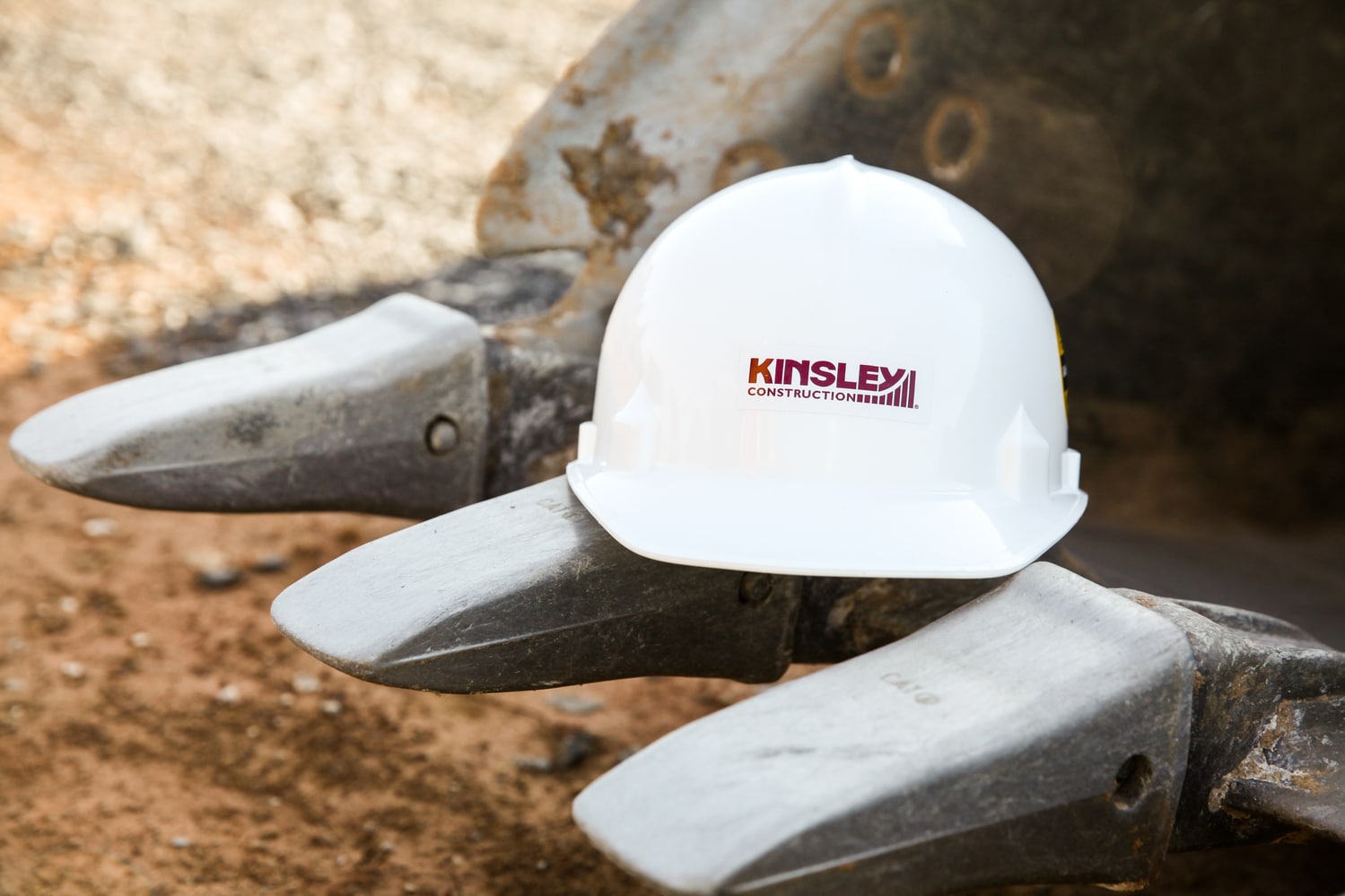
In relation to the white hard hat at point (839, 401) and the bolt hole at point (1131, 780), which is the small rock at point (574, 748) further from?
the bolt hole at point (1131, 780)

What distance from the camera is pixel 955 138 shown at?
→ 3.08 metres

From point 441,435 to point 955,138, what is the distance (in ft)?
4.84

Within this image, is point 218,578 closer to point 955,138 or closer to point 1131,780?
point 955,138

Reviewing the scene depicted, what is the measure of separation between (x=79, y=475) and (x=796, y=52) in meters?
1.68

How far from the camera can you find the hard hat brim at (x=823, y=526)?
1762 millimetres

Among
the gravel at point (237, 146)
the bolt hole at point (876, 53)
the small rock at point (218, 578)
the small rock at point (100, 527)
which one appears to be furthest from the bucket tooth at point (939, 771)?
the gravel at point (237, 146)

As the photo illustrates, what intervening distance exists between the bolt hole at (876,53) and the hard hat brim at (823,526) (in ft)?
4.16

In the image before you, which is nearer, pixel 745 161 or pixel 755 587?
pixel 755 587

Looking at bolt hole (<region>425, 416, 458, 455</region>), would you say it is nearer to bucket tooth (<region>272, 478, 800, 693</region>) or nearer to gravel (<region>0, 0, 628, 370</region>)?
bucket tooth (<region>272, 478, 800, 693</region>)

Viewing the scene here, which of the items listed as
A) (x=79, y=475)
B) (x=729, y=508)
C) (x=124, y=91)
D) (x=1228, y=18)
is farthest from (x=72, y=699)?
(x=124, y=91)

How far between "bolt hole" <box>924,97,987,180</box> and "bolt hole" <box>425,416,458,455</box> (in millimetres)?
1333

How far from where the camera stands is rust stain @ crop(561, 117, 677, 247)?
2.77m

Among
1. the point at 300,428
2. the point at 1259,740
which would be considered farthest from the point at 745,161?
the point at 1259,740

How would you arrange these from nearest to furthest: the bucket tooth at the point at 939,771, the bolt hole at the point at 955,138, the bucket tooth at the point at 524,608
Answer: the bucket tooth at the point at 939,771 < the bucket tooth at the point at 524,608 < the bolt hole at the point at 955,138
